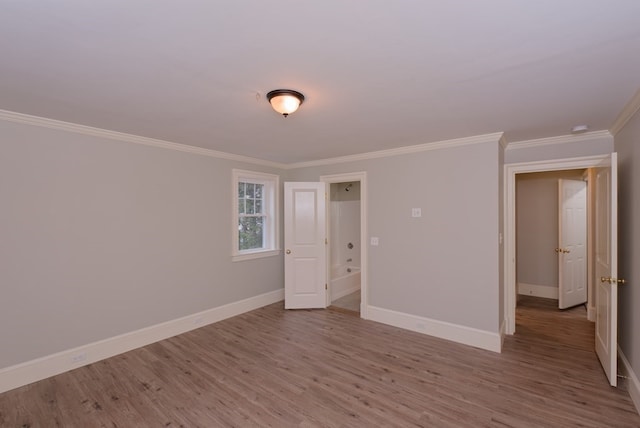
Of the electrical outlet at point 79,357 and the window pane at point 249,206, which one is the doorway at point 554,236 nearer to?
the window pane at point 249,206

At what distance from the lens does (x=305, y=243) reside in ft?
15.8

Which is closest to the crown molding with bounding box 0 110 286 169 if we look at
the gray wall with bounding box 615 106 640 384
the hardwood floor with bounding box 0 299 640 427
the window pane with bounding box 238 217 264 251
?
the window pane with bounding box 238 217 264 251

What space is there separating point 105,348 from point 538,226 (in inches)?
268

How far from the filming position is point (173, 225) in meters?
3.72

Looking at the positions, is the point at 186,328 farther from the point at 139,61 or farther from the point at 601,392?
the point at 601,392

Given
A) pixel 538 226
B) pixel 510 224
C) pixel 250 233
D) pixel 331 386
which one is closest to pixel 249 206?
pixel 250 233

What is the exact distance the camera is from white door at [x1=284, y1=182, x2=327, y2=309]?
4766mm

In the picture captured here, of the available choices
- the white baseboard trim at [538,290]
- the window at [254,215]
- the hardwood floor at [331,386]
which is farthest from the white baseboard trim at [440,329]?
the white baseboard trim at [538,290]

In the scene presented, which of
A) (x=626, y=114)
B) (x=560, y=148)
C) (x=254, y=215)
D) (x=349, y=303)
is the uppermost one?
(x=626, y=114)

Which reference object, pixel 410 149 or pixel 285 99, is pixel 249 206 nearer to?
pixel 410 149

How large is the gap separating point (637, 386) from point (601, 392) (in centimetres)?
28

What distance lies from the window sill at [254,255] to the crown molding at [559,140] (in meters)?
3.78

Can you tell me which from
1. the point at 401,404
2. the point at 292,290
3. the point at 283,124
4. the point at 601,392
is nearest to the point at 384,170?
the point at 283,124

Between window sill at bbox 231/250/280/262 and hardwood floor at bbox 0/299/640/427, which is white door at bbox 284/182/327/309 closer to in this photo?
window sill at bbox 231/250/280/262
